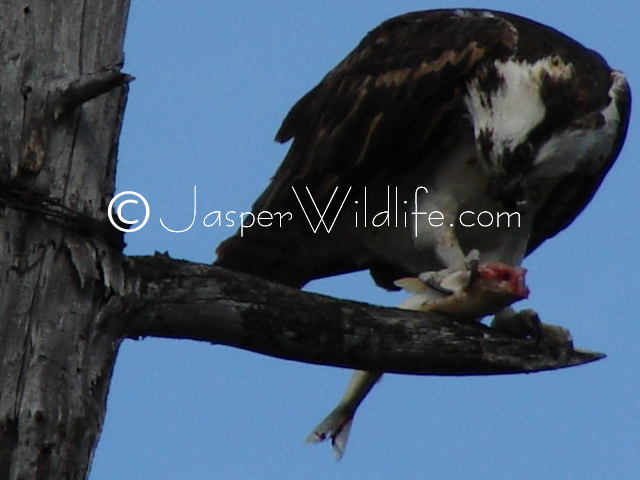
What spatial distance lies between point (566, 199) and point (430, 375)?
1755 mm

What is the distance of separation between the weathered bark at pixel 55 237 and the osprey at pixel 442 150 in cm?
194

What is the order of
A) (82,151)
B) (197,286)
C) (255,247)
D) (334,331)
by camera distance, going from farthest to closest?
(255,247), (334,331), (197,286), (82,151)

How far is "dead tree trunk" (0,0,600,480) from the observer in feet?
10.8

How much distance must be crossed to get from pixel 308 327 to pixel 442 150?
1.79 metres

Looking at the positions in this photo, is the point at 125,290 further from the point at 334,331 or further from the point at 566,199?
the point at 566,199

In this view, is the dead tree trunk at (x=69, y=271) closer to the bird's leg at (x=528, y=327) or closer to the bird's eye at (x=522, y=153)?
the bird's leg at (x=528, y=327)

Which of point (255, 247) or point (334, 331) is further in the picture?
point (255, 247)

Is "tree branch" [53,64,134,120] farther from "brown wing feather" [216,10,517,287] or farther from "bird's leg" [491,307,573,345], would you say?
"brown wing feather" [216,10,517,287]

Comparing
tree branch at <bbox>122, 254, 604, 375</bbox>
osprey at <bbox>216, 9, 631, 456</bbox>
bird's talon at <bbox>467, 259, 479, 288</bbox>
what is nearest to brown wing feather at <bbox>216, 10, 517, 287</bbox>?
osprey at <bbox>216, 9, 631, 456</bbox>

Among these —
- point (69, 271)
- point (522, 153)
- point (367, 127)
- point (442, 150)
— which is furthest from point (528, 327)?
point (69, 271)

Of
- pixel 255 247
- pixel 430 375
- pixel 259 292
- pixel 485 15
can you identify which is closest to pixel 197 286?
pixel 259 292

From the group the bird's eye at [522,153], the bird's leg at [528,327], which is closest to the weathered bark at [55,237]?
the bird's leg at [528,327]

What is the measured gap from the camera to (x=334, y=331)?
4.07 meters

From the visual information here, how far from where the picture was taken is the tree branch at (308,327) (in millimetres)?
3727
